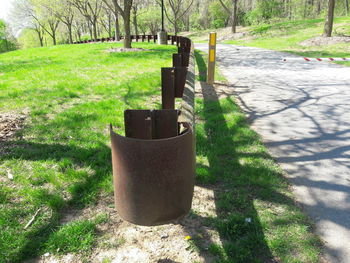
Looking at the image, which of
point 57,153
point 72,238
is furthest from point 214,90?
point 72,238

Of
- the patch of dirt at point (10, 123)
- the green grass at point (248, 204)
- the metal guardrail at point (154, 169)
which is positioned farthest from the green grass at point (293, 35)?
the metal guardrail at point (154, 169)

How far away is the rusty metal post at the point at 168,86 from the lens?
13.6 ft

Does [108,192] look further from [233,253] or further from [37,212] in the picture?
[233,253]

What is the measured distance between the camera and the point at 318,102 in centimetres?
688

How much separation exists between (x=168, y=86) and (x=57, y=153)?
1827 millimetres

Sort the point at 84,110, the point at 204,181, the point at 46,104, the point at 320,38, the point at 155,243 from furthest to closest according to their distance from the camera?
the point at 320,38 → the point at 46,104 → the point at 84,110 → the point at 204,181 → the point at 155,243

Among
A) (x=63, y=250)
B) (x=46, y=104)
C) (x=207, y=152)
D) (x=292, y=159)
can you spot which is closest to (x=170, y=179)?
(x=63, y=250)

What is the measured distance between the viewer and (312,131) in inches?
205

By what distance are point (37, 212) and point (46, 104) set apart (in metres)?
4.07

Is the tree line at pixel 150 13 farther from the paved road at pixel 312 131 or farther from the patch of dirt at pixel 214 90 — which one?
the paved road at pixel 312 131

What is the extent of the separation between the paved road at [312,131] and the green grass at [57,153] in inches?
86.7

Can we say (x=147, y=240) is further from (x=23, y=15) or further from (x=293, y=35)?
(x=23, y=15)

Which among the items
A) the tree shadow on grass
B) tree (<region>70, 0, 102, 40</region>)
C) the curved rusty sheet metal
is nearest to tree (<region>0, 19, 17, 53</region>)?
tree (<region>70, 0, 102, 40</region>)

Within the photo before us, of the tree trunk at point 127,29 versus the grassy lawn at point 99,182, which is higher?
the tree trunk at point 127,29
